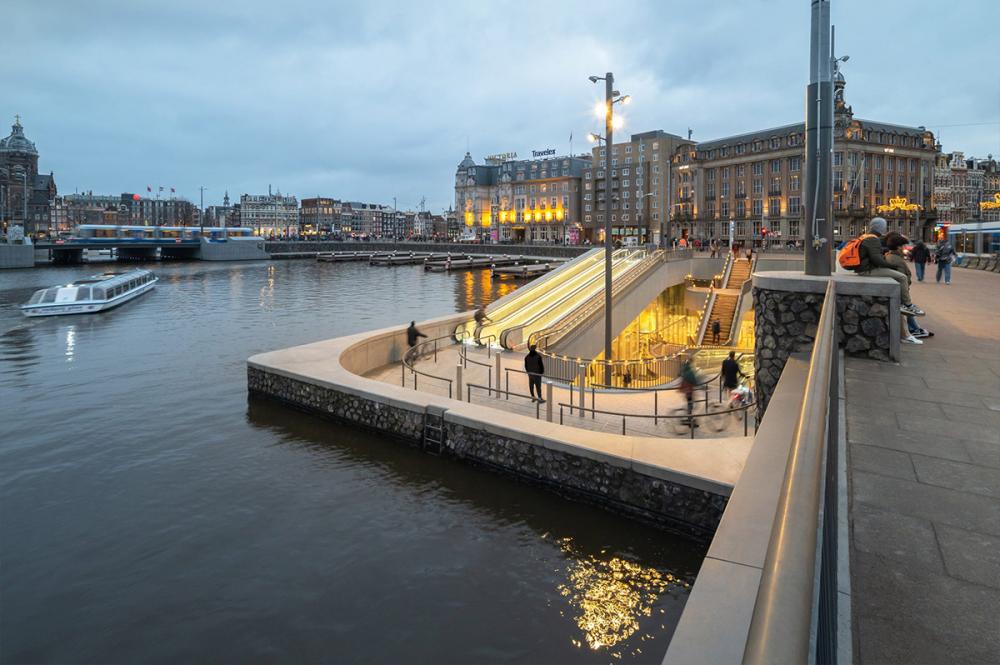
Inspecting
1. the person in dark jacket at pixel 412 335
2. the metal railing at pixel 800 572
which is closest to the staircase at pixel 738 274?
the person in dark jacket at pixel 412 335

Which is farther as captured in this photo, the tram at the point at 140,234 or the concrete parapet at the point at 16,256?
the tram at the point at 140,234

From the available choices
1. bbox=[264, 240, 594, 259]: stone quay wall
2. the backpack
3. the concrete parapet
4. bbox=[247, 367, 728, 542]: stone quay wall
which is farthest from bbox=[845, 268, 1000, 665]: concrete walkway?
the concrete parapet

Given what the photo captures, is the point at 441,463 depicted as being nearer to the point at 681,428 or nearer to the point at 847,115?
the point at 681,428

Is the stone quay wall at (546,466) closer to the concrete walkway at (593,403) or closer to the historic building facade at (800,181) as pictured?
the concrete walkway at (593,403)

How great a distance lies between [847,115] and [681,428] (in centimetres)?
8718

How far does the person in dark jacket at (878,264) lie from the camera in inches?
423

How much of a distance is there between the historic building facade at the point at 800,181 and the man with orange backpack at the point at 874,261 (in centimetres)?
6828

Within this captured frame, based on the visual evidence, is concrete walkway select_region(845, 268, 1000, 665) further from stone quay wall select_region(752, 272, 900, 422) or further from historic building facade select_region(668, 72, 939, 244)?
historic building facade select_region(668, 72, 939, 244)

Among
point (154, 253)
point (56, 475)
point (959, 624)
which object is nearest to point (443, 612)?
point (959, 624)

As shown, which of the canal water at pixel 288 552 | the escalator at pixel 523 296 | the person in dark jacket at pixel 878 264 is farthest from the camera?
the escalator at pixel 523 296

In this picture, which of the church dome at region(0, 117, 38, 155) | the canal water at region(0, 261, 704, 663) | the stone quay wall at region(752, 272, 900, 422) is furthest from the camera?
the church dome at region(0, 117, 38, 155)

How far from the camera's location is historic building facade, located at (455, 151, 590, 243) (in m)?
136

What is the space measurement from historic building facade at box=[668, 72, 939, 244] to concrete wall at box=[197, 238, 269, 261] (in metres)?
79.9

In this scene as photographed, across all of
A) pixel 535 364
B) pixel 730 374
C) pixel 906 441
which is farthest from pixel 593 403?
pixel 906 441
